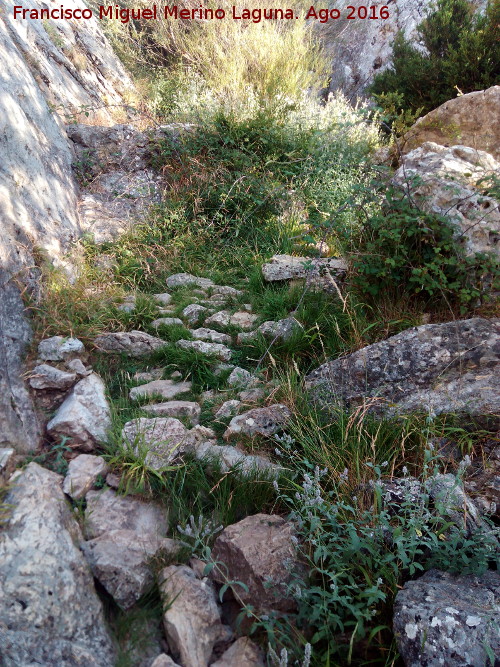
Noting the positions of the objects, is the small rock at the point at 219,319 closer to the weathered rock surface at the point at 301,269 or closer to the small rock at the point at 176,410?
the weathered rock surface at the point at 301,269

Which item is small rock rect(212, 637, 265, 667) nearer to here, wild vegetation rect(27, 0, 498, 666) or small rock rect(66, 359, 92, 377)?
wild vegetation rect(27, 0, 498, 666)

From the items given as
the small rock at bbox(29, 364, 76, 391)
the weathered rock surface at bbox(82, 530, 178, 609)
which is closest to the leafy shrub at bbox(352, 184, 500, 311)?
the small rock at bbox(29, 364, 76, 391)

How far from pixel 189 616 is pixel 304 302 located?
2572mm

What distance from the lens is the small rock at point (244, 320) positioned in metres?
4.00

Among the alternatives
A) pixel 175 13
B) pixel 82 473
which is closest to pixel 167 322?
pixel 82 473

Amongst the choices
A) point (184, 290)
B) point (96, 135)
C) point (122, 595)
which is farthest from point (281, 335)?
point (96, 135)

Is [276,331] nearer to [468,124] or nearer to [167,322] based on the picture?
[167,322]

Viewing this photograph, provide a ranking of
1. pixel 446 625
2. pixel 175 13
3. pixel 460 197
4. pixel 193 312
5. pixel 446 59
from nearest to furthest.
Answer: pixel 446 625 < pixel 460 197 < pixel 193 312 < pixel 446 59 < pixel 175 13

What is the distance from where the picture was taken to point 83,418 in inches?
107

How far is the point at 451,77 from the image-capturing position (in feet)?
25.1

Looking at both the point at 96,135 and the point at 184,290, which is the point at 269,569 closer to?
the point at 184,290

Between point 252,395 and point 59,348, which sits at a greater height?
point 59,348

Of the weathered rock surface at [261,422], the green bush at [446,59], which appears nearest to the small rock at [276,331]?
the weathered rock surface at [261,422]

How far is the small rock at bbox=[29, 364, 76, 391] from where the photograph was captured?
291 centimetres
